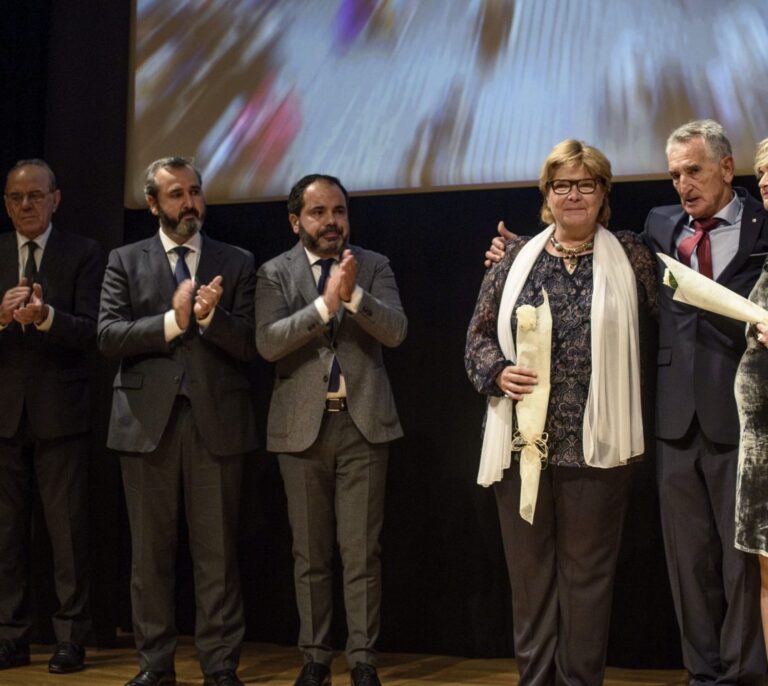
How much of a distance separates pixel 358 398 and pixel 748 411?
124 cm

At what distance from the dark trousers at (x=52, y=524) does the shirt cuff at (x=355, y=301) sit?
1282mm

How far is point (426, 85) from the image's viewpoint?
4090 millimetres

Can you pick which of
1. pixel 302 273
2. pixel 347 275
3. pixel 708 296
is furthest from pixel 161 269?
pixel 708 296

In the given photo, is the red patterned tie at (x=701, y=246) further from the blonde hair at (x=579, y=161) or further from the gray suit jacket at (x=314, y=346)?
the gray suit jacket at (x=314, y=346)

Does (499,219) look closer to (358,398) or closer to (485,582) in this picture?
(358,398)

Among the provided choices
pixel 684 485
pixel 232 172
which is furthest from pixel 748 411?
pixel 232 172

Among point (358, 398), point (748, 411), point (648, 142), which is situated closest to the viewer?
point (748, 411)

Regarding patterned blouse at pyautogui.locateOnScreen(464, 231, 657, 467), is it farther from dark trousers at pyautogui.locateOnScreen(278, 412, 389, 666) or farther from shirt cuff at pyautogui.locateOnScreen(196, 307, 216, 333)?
shirt cuff at pyautogui.locateOnScreen(196, 307, 216, 333)

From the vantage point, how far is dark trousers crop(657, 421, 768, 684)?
3.05 m

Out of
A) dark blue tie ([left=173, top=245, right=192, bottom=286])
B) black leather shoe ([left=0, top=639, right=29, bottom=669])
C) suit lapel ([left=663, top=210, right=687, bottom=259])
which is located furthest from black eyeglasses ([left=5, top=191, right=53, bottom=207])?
suit lapel ([left=663, top=210, right=687, bottom=259])

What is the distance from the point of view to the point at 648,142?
3.80m

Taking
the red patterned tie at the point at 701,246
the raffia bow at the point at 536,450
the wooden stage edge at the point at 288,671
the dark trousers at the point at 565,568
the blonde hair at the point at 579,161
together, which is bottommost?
the wooden stage edge at the point at 288,671

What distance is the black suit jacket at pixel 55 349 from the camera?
3.91 metres

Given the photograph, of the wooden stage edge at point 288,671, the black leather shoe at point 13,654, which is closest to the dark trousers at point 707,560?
the wooden stage edge at point 288,671
